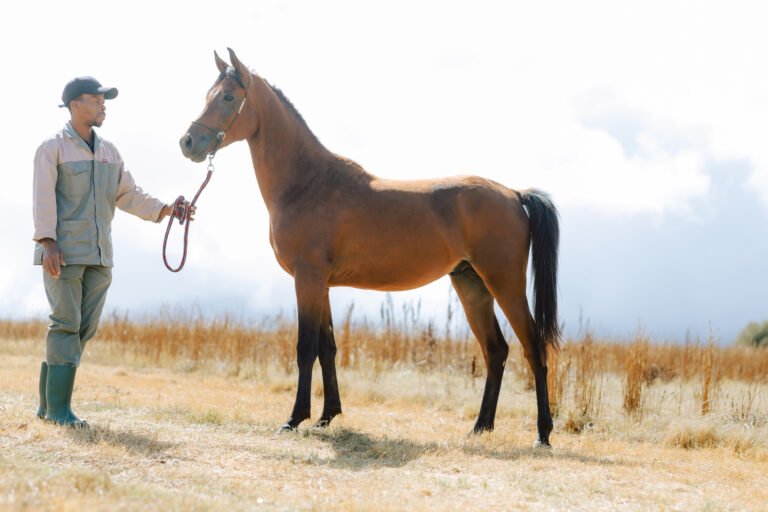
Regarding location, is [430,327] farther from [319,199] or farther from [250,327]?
[319,199]

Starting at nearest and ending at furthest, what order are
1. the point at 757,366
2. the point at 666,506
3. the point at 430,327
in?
the point at 666,506 < the point at 430,327 < the point at 757,366

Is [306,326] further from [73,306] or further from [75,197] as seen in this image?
[75,197]

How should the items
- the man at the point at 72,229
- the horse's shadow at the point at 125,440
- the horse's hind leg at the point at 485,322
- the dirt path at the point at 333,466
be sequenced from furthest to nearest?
the horse's hind leg at the point at 485,322
the man at the point at 72,229
the horse's shadow at the point at 125,440
the dirt path at the point at 333,466

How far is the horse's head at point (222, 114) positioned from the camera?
5633 millimetres

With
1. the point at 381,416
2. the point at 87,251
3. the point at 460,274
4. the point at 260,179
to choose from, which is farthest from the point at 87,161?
the point at 381,416

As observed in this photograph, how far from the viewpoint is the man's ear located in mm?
5621

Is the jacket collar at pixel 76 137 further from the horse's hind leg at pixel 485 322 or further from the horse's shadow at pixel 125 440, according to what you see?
the horse's hind leg at pixel 485 322

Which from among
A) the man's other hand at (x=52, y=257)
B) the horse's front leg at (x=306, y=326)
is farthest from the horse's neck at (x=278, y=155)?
the man's other hand at (x=52, y=257)

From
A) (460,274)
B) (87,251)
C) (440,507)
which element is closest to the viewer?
(440,507)

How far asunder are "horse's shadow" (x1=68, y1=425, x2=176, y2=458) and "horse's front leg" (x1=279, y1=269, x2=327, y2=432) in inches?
41.5

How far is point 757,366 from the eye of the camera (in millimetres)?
13789

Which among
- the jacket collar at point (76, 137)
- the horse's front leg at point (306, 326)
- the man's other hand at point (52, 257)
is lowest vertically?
the horse's front leg at point (306, 326)

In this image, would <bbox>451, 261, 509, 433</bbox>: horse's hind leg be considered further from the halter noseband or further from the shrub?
the shrub

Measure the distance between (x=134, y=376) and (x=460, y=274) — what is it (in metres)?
6.13
